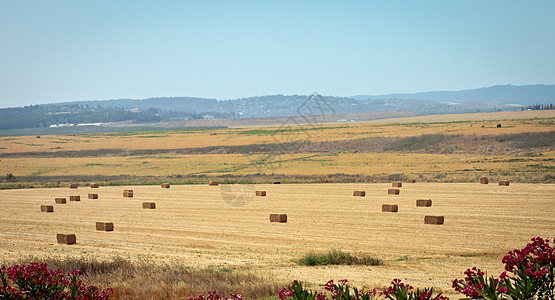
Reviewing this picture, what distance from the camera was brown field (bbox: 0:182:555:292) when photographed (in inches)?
739

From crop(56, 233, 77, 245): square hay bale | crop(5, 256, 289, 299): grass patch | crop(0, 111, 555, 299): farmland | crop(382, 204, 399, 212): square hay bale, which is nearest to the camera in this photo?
crop(5, 256, 289, 299): grass patch

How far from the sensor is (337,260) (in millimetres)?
19062

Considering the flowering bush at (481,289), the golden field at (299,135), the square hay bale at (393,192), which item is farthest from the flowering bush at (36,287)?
the golden field at (299,135)

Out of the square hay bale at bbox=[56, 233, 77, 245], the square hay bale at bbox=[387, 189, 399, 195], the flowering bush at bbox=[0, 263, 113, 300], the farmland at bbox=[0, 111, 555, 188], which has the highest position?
the flowering bush at bbox=[0, 263, 113, 300]

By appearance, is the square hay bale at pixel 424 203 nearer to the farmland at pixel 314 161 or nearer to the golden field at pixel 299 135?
the farmland at pixel 314 161

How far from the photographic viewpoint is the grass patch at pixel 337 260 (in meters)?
18.8

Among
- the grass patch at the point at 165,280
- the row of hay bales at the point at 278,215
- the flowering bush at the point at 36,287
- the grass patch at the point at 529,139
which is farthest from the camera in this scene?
the grass patch at the point at 529,139

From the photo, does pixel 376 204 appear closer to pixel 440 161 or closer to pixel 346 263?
pixel 346 263

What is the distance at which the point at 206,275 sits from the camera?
15609mm

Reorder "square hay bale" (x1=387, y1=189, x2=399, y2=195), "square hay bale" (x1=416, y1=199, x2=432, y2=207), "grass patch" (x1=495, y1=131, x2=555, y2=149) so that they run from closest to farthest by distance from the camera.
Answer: "square hay bale" (x1=416, y1=199, x2=432, y2=207) < "square hay bale" (x1=387, y1=189, x2=399, y2=195) < "grass patch" (x1=495, y1=131, x2=555, y2=149)

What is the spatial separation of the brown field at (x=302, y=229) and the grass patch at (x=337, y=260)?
1.24ft

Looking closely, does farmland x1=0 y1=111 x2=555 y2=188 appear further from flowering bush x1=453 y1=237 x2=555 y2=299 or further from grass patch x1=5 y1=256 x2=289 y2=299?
flowering bush x1=453 y1=237 x2=555 y2=299

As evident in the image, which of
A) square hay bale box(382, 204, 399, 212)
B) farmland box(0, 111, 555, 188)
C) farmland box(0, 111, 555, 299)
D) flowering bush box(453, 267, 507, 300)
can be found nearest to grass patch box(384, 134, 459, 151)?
farmland box(0, 111, 555, 188)

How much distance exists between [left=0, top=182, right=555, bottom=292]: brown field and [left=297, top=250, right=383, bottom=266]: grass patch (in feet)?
1.24
